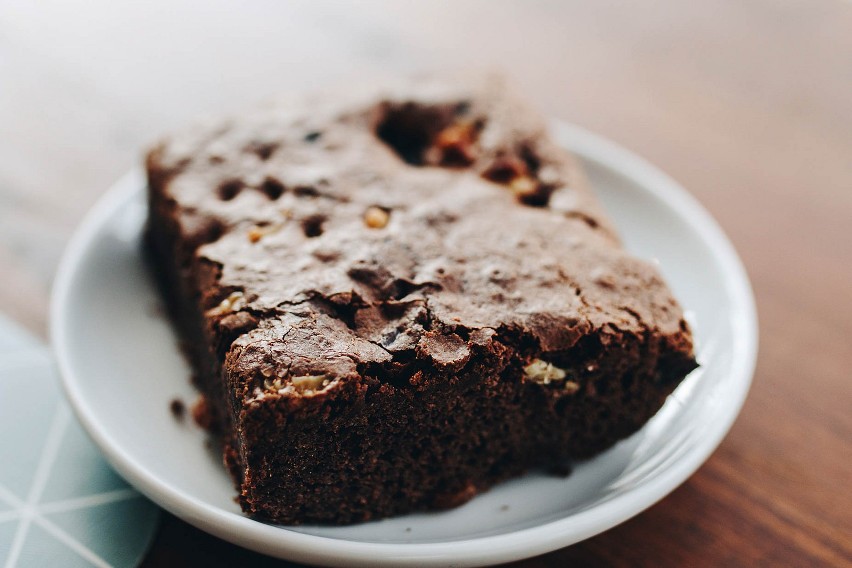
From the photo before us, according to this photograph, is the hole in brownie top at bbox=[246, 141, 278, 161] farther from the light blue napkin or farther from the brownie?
the light blue napkin

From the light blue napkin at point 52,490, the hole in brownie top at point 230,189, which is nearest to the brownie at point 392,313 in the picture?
the hole in brownie top at point 230,189

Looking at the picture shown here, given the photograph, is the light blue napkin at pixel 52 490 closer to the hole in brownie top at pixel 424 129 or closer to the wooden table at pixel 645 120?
the wooden table at pixel 645 120

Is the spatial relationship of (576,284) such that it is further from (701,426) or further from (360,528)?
(360,528)

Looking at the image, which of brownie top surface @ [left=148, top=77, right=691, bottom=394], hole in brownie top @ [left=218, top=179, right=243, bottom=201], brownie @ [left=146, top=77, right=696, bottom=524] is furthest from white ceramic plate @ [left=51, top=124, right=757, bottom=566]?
hole in brownie top @ [left=218, top=179, right=243, bottom=201]

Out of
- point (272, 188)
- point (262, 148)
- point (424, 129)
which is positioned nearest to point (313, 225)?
point (272, 188)

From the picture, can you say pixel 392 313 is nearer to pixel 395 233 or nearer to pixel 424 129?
pixel 395 233

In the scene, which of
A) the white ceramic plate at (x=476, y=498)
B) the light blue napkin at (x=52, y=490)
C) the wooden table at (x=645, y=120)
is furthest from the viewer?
the wooden table at (x=645, y=120)
